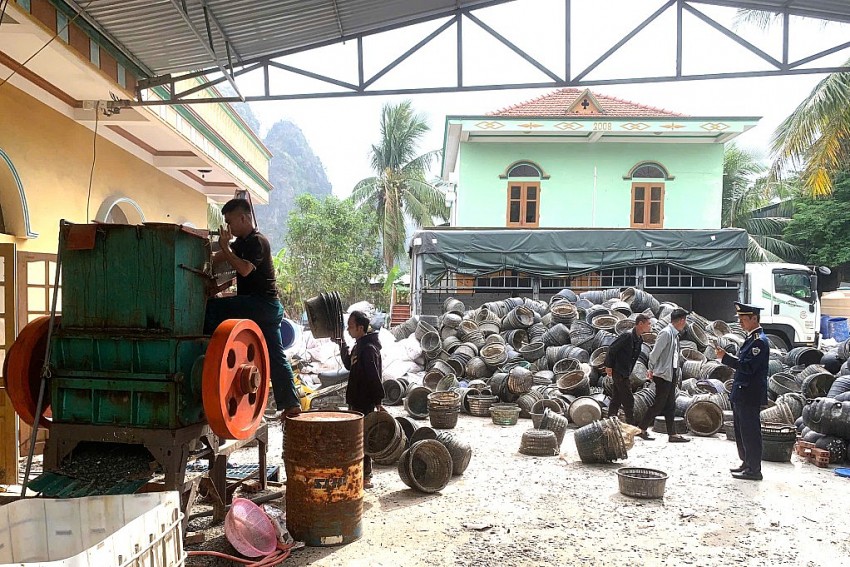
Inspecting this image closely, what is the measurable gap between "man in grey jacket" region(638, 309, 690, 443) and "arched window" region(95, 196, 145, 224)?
8.27 m

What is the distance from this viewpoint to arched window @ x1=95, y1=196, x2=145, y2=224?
28.4ft

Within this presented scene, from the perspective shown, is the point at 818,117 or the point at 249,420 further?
the point at 818,117

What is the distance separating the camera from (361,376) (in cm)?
594

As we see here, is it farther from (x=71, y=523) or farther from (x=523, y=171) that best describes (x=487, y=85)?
(x=523, y=171)

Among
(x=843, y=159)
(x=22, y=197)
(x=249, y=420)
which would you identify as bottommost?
(x=249, y=420)

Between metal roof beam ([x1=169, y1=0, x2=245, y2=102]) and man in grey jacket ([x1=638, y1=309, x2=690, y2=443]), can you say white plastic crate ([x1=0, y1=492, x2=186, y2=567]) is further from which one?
man in grey jacket ([x1=638, y1=309, x2=690, y2=443])

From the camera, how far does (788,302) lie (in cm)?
1600

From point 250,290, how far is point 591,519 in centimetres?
358

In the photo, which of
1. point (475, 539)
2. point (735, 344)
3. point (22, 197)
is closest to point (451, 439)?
point (475, 539)

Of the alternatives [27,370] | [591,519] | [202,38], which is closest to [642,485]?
[591,519]

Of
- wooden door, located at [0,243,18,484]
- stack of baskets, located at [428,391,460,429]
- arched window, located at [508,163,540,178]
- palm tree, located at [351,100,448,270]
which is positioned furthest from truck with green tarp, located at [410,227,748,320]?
palm tree, located at [351,100,448,270]

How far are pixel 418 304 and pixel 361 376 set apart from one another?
37.1 ft

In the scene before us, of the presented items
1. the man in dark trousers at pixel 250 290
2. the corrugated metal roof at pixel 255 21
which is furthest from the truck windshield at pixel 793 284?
the man in dark trousers at pixel 250 290

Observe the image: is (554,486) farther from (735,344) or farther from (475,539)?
(735,344)
